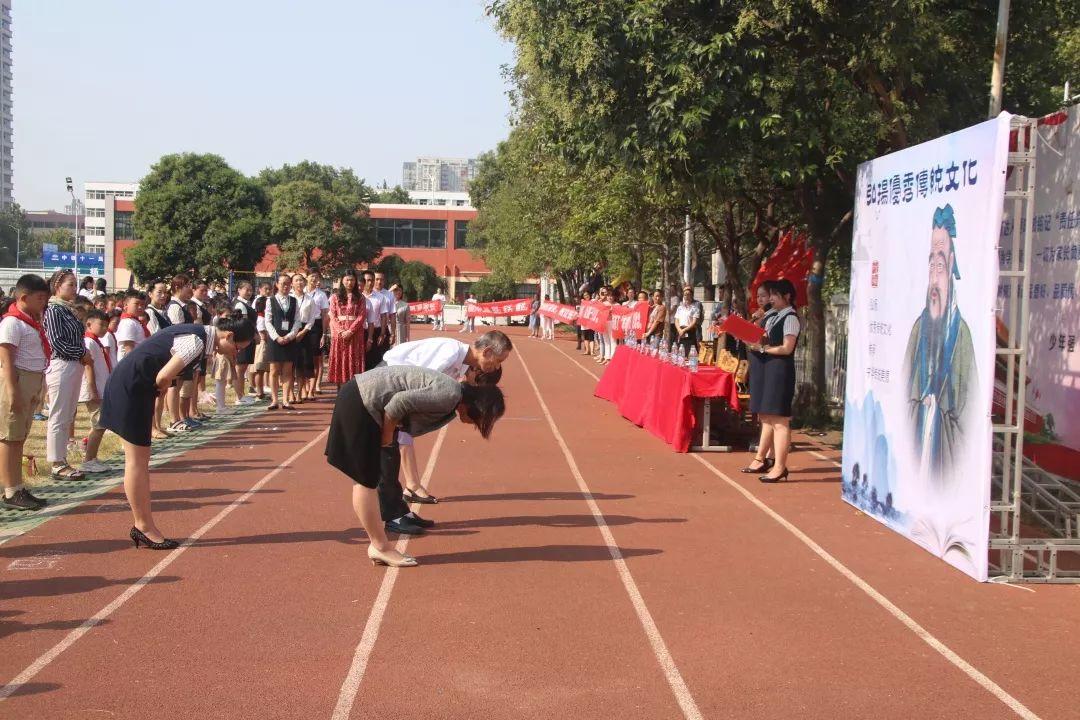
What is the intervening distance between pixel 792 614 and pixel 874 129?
7579 mm

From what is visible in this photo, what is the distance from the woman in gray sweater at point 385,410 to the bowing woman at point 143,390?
4.00 feet

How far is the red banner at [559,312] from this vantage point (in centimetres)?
3790

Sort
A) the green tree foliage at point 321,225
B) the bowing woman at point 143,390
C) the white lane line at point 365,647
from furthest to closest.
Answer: the green tree foliage at point 321,225 < the bowing woman at point 143,390 < the white lane line at point 365,647

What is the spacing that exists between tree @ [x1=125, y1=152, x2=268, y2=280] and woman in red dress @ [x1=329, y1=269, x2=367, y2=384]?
45798mm

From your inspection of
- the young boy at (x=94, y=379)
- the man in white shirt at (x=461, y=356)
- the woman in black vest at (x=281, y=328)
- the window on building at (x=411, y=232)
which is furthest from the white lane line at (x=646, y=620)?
the window on building at (x=411, y=232)

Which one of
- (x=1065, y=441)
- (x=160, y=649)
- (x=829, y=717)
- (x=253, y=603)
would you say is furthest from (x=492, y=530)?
(x=1065, y=441)

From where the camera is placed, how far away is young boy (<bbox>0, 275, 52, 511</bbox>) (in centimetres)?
827

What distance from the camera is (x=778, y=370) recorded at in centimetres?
1009

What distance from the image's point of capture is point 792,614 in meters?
6.12

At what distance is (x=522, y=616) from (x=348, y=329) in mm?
A: 8681

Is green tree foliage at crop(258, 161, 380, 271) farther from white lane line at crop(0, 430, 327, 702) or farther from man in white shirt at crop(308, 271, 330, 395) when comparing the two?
white lane line at crop(0, 430, 327, 702)

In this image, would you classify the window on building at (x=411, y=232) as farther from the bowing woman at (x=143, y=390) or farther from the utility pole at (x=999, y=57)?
the bowing woman at (x=143, y=390)

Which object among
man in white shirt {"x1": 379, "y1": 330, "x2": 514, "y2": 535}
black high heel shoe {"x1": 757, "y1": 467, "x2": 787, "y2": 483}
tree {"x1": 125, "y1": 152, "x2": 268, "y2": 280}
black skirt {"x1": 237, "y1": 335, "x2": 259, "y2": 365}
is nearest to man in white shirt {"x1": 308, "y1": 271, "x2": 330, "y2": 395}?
black skirt {"x1": 237, "y1": 335, "x2": 259, "y2": 365}

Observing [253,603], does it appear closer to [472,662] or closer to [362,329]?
[472,662]
